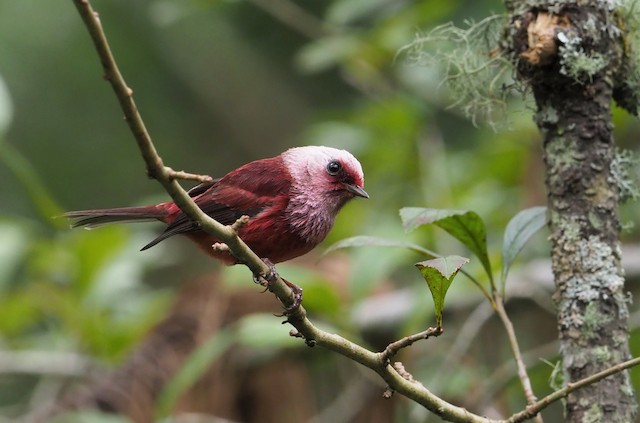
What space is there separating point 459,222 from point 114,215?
133 cm

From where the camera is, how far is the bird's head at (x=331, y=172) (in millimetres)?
3270

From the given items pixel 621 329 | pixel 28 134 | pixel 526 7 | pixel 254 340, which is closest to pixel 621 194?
pixel 621 329

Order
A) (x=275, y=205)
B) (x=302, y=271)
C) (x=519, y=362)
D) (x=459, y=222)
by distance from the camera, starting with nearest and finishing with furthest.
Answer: (x=519, y=362), (x=459, y=222), (x=275, y=205), (x=302, y=271)

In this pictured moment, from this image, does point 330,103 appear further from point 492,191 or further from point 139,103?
point 492,191

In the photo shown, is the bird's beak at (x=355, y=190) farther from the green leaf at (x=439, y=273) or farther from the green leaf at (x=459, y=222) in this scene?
the green leaf at (x=439, y=273)

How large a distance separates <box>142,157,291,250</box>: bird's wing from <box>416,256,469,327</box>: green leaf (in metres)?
1.23

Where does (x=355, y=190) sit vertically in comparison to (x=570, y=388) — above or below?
above

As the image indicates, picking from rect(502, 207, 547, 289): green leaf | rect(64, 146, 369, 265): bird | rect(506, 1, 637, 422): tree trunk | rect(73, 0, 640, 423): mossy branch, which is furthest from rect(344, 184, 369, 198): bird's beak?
rect(73, 0, 640, 423): mossy branch

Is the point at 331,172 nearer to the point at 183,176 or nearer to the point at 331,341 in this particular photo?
the point at 331,341

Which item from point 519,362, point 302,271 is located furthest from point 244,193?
point 519,362

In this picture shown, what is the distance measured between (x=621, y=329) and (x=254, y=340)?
174cm

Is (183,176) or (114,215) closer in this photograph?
(183,176)

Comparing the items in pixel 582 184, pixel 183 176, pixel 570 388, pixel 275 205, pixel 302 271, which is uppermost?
pixel 302 271

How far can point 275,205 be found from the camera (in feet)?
10.2
